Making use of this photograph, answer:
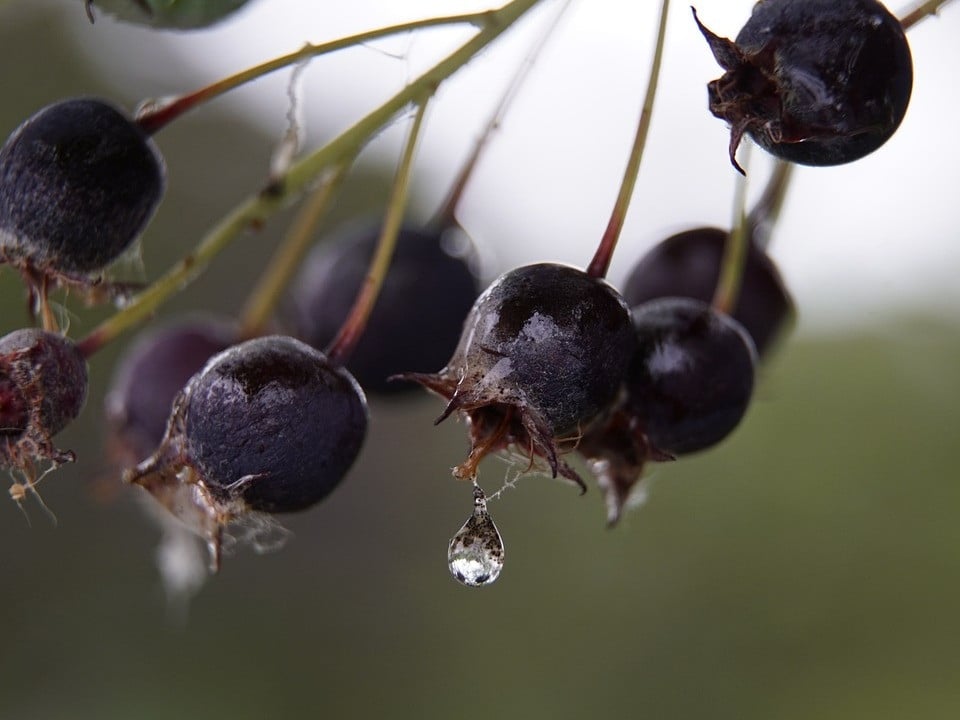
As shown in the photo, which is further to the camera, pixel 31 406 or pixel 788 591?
pixel 788 591

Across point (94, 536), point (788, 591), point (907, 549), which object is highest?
point (94, 536)

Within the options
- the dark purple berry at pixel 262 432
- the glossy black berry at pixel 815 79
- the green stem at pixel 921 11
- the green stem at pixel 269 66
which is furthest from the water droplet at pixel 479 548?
the green stem at pixel 921 11

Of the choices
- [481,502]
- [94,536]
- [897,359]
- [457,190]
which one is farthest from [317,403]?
[94,536]

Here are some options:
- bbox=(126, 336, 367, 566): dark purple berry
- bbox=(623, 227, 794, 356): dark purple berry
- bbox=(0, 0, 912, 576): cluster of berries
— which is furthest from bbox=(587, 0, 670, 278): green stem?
bbox=(623, 227, 794, 356): dark purple berry

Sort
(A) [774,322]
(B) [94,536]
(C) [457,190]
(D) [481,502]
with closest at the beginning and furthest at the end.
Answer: (D) [481,502]
(A) [774,322]
(C) [457,190]
(B) [94,536]

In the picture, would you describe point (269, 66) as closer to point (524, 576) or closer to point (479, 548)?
point (479, 548)

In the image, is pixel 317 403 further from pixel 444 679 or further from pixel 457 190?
pixel 444 679

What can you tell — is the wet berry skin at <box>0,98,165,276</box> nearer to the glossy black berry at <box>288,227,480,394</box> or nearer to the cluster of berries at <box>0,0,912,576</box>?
the cluster of berries at <box>0,0,912,576</box>
